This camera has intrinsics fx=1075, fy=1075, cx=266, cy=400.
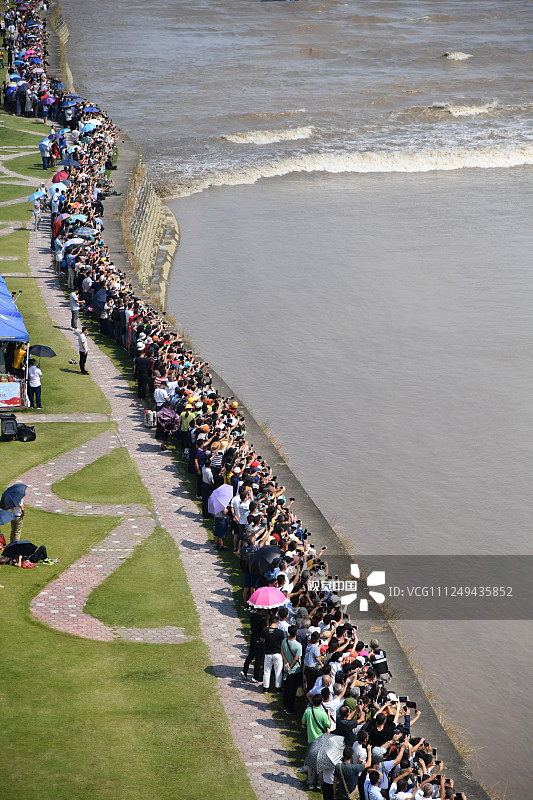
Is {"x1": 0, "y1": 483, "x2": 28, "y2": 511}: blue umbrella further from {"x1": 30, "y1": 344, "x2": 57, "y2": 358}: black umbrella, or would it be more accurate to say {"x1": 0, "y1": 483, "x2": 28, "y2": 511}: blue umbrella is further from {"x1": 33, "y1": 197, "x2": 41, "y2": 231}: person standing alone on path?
{"x1": 33, "y1": 197, "x2": 41, "y2": 231}: person standing alone on path

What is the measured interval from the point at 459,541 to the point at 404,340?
1134cm

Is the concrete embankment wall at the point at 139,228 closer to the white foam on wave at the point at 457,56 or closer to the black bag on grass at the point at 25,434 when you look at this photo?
the black bag on grass at the point at 25,434

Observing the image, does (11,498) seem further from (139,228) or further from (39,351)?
(139,228)

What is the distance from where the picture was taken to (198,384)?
22.9 m

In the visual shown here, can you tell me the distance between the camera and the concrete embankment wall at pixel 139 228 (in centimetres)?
3512

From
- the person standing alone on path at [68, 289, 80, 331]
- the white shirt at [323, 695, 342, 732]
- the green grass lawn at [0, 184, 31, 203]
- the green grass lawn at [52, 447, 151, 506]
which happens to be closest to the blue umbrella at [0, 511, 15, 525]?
the green grass lawn at [52, 447, 151, 506]

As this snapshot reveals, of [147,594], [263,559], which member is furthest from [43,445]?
[263,559]

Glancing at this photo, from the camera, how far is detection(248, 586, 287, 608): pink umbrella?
48.6ft

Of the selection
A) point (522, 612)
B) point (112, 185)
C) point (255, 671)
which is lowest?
point (522, 612)

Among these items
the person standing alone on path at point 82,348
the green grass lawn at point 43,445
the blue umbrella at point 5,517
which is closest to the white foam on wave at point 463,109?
the person standing alone on path at point 82,348

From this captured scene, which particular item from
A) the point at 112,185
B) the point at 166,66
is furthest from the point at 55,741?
the point at 166,66

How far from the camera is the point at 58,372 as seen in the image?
1042 inches

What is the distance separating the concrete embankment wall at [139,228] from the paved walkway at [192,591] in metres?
9.56

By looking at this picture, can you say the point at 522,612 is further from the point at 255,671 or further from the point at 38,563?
the point at 38,563
